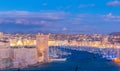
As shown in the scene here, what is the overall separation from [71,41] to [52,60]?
137ft

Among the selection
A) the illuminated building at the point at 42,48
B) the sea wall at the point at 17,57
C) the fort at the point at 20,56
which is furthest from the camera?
the illuminated building at the point at 42,48

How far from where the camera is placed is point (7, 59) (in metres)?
52.1

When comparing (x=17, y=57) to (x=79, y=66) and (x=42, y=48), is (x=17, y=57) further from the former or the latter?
(x=42, y=48)

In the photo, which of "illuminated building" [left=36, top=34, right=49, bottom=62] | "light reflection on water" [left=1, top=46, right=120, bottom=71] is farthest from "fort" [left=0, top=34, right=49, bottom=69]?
"light reflection on water" [left=1, top=46, right=120, bottom=71]

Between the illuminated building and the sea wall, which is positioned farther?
the illuminated building

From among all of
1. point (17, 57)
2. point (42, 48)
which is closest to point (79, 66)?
point (17, 57)

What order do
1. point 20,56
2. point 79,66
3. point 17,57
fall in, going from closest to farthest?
1. point 17,57
2. point 20,56
3. point 79,66

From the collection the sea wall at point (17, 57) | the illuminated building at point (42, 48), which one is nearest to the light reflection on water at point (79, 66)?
the illuminated building at point (42, 48)

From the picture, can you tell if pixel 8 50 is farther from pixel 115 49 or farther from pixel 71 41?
pixel 71 41

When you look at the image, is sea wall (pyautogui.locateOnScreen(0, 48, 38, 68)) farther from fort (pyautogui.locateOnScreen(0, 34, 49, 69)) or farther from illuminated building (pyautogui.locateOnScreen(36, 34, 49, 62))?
illuminated building (pyautogui.locateOnScreen(36, 34, 49, 62))

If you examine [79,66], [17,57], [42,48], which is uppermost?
[42,48]

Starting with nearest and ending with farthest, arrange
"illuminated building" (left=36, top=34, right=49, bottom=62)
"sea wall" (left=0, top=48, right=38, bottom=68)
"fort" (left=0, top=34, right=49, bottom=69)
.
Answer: "sea wall" (left=0, top=48, right=38, bottom=68) → "fort" (left=0, top=34, right=49, bottom=69) → "illuminated building" (left=36, top=34, right=49, bottom=62)

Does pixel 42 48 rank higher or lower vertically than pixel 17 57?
higher

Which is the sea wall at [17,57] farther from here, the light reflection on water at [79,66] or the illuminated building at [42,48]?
the illuminated building at [42,48]
